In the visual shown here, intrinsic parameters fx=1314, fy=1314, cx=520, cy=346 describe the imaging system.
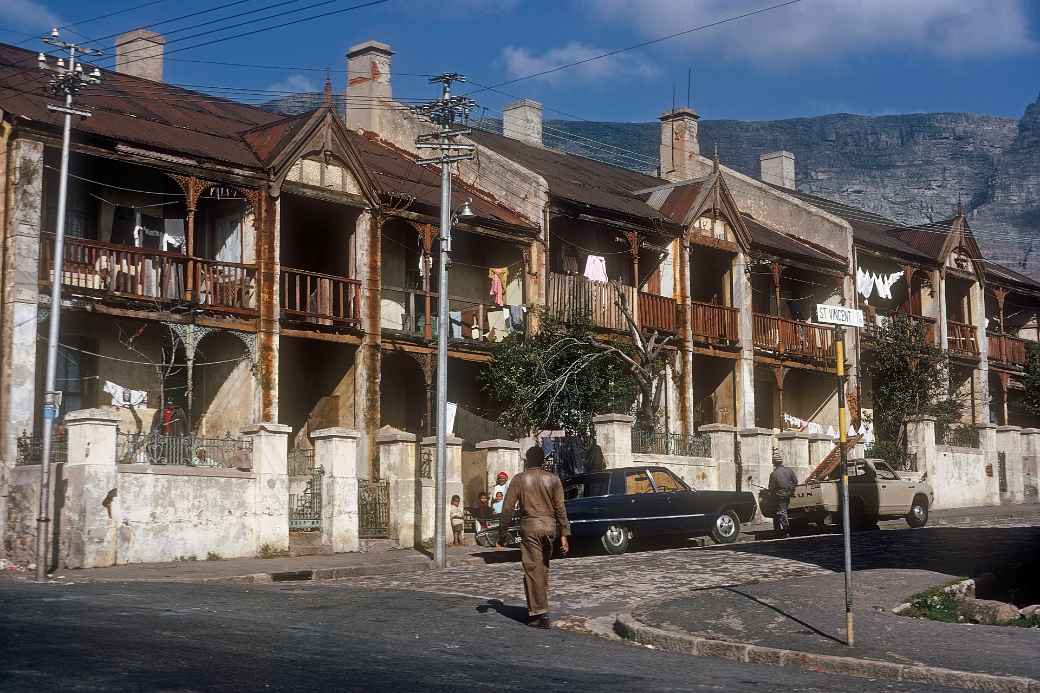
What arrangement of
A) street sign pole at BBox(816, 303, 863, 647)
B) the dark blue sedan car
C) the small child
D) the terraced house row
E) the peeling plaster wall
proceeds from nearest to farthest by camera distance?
street sign pole at BBox(816, 303, 863, 647) → the peeling plaster wall → the dark blue sedan car → the terraced house row → the small child

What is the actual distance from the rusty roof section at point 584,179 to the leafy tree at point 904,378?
867 cm

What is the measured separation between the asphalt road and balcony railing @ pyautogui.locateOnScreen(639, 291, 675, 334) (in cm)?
2064

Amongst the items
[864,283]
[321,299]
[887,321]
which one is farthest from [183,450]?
[887,321]

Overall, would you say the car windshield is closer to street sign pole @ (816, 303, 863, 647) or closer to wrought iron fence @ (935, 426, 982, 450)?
street sign pole @ (816, 303, 863, 647)

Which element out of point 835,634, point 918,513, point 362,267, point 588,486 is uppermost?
point 362,267

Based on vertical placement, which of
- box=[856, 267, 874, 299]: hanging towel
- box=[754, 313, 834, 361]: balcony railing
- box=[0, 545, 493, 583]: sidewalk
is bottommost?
box=[0, 545, 493, 583]: sidewalk

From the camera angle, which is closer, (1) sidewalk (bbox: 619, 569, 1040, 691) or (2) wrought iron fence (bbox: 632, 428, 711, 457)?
(1) sidewalk (bbox: 619, 569, 1040, 691)

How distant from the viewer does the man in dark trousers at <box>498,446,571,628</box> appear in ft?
41.1

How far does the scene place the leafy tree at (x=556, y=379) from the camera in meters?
29.0

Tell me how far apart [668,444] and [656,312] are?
6.89 meters

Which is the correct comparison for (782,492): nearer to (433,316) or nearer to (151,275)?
(433,316)

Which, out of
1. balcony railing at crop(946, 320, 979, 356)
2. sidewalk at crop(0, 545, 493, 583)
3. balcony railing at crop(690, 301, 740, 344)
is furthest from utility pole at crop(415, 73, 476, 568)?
balcony railing at crop(946, 320, 979, 356)

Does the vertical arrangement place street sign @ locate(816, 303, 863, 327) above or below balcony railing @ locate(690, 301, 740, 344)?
below

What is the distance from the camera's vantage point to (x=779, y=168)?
5147 centimetres
